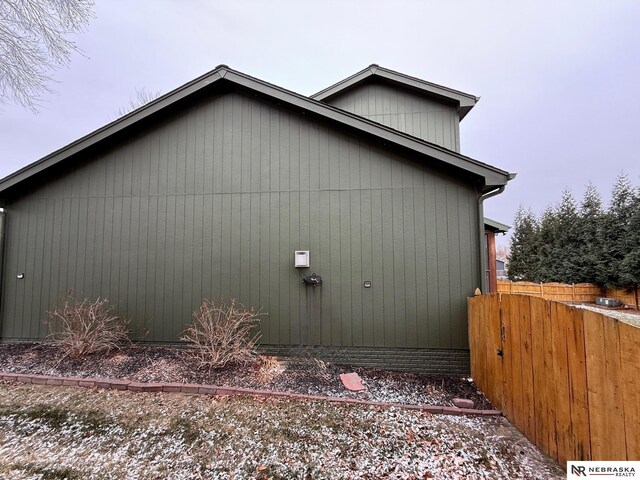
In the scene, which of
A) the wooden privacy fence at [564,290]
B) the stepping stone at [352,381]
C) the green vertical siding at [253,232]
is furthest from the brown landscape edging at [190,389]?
the wooden privacy fence at [564,290]

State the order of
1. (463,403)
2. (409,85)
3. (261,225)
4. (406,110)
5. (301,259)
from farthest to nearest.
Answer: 1. (406,110)
2. (409,85)
3. (261,225)
4. (301,259)
5. (463,403)

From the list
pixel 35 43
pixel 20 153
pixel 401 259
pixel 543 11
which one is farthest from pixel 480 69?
pixel 20 153

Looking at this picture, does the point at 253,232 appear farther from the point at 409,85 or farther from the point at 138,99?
the point at 138,99

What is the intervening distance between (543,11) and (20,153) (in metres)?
20.4

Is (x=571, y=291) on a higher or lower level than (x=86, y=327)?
lower

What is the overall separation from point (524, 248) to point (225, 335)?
64.0 ft

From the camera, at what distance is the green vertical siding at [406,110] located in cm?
744

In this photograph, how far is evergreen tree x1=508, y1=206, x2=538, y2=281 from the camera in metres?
17.2

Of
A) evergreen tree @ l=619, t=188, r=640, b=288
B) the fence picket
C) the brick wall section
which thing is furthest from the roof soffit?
evergreen tree @ l=619, t=188, r=640, b=288

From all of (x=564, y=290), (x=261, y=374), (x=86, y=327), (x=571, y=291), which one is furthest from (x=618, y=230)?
(x=86, y=327)

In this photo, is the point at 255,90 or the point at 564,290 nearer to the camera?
the point at 255,90

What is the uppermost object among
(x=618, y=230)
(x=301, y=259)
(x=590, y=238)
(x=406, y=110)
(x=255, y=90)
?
(x=406, y=110)

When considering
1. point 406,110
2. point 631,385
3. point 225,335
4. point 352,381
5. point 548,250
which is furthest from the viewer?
point 548,250

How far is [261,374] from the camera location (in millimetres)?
4074
